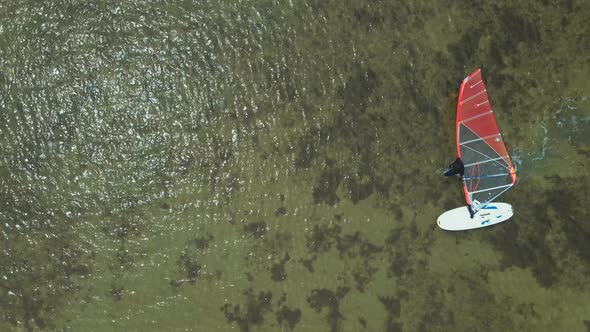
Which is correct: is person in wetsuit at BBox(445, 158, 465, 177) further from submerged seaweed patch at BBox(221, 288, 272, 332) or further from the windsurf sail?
submerged seaweed patch at BBox(221, 288, 272, 332)

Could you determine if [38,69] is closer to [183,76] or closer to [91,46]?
[91,46]

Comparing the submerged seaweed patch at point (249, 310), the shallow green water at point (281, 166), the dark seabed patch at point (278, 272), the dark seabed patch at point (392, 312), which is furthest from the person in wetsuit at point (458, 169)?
the submerged seaweed patch at point (249, 310)

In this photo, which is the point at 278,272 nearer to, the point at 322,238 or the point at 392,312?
the point at 322,238

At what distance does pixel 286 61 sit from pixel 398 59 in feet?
5.57

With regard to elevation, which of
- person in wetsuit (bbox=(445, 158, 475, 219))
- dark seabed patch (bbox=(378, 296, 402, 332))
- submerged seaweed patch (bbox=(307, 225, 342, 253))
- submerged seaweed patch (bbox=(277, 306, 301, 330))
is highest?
person in wetsuit (bbox=(445, 158, 475, 219))

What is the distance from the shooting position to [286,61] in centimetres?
712

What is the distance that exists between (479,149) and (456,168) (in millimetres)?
478

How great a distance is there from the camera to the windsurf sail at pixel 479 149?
272 inches

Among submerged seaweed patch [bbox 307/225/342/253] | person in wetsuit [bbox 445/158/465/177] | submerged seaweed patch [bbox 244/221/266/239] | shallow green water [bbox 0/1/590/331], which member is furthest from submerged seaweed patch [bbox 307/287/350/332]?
person in wetsuit [bbox 445/158/465/177]

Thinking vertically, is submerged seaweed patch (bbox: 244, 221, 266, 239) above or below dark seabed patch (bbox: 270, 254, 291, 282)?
above

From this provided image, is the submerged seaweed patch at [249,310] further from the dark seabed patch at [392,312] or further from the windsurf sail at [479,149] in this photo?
the windsurf sail at [479,149]

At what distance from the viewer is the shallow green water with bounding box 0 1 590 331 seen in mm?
6965

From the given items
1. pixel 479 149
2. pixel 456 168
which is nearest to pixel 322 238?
pixel 456 168

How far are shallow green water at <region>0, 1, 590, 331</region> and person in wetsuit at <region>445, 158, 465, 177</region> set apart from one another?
20cm
